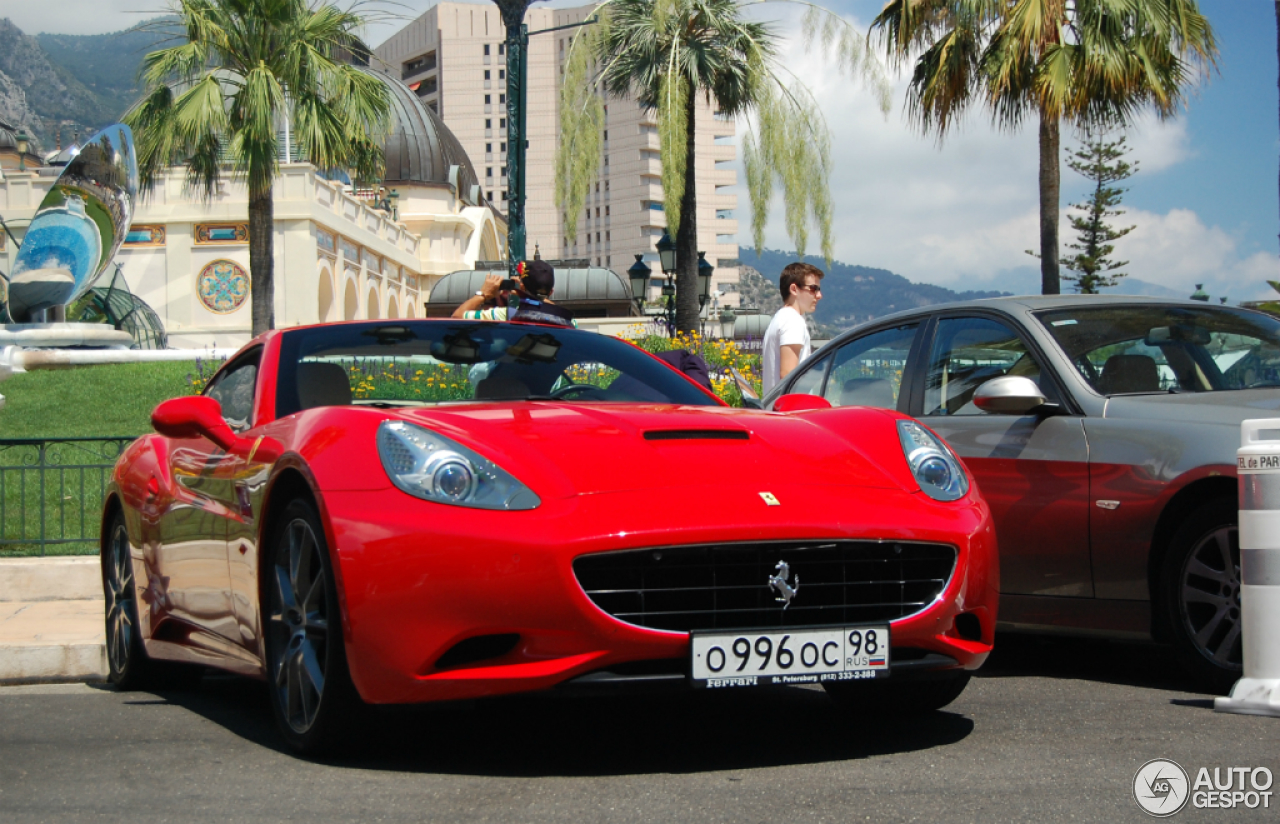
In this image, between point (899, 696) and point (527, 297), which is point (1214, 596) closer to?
point (899, 696)

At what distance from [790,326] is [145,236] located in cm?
4155

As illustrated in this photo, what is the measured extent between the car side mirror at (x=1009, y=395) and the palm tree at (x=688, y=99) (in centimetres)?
1350

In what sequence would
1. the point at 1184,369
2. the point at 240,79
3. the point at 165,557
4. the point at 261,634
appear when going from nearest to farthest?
1. the point at 261,634
2. the point at 165,557
3. the point at 1184,369
4. the point at 240,79

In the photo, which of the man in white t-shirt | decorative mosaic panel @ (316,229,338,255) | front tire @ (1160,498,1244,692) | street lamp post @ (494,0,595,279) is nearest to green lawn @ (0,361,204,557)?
street lamp post @ (494,0,595,279)

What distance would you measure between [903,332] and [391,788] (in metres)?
3.84

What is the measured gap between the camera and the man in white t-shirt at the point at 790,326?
8.92 m

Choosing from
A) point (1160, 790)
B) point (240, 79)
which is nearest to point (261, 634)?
point (1160, 790)

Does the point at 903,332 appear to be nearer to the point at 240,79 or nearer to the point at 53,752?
the point at 53,752

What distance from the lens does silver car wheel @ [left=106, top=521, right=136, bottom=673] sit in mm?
5711

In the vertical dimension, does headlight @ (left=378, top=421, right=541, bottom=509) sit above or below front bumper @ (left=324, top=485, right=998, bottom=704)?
above

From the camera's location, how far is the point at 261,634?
13.7ft

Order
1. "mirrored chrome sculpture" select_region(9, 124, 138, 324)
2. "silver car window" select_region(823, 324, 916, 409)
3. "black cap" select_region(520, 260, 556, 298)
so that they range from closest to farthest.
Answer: "silver car window" select_region(823, 324, 916, 409)
"black cap" select_region(520, 260, 556, 298)
"mirrored chrome sculpture" select_region(9, 124, 138, 324)

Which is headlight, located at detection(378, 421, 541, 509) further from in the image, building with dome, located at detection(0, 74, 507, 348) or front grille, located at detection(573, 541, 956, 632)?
building with dome, located at detection(0, 74, 507, 348)

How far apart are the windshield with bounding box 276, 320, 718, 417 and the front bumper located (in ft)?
3.63
